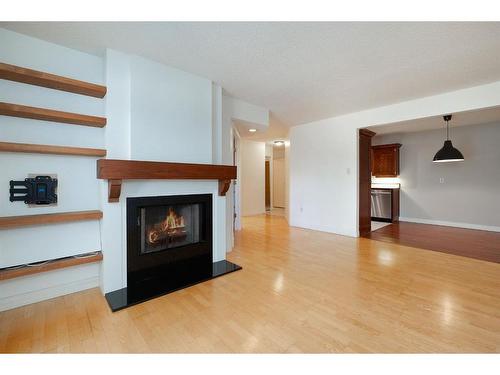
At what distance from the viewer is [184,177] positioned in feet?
7.70

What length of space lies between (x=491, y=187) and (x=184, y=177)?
6.32 meters

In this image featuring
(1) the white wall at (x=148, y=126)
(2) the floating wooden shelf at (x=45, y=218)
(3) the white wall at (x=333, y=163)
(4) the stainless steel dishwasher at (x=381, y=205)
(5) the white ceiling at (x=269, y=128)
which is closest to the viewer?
(2) the floating wooden shelf at (x=45, y=218)

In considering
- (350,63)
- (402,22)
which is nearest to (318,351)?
(402,22)

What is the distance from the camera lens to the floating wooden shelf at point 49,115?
177 cm

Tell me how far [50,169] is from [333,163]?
431 centimetres

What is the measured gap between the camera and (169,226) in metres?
2.52

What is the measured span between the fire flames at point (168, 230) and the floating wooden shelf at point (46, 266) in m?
0.48

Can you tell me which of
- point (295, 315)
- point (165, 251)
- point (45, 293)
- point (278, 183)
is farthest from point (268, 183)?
point (45, 293)

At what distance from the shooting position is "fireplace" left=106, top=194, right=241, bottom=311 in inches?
86.0

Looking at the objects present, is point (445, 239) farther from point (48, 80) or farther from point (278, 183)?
point (48, 80)

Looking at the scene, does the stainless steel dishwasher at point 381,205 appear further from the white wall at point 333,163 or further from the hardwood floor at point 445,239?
the white wall at point 333,163

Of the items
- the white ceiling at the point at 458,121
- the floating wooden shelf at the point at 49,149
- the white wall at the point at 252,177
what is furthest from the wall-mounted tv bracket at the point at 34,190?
the white wall at the point at 252,177

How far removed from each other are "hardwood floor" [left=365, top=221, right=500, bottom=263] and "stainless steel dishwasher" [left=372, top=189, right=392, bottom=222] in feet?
1.64
